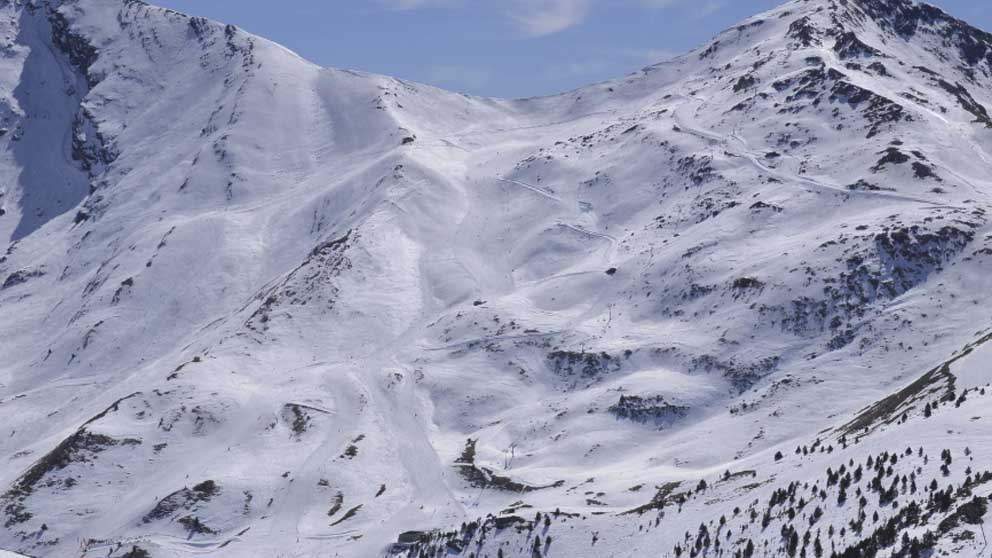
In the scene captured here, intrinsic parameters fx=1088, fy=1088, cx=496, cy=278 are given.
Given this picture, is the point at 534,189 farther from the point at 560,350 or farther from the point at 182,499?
the point at 182,499

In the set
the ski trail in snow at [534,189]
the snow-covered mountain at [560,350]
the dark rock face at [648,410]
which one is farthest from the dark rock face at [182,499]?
the ski trail in snow at [534,189]

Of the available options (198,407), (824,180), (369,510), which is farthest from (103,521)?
(824,180)

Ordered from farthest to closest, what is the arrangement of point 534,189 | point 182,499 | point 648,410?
1. point 534,189
2. point 648,410
3. point 182,499

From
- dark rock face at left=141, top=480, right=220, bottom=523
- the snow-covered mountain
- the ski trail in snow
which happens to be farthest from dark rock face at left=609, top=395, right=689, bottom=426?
the ski trail in snow

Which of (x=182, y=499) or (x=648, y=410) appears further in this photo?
(x=648, y=410)

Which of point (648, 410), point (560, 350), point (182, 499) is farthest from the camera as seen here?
point (560, 350)

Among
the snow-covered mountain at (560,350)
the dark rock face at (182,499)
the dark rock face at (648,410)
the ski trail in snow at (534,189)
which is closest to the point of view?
the snow-covered mountain at (560,350)

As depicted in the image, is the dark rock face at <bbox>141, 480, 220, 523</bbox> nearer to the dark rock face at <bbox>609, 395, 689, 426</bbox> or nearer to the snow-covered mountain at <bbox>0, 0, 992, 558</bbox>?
the snow-covered mountain at <bbox>0, 0, 992, 558</bbox>

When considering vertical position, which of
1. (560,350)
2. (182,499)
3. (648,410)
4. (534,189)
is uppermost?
(534,189)

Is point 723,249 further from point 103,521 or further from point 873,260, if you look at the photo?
point 103,521

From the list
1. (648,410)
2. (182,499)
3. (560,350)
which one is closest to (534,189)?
(560,350)

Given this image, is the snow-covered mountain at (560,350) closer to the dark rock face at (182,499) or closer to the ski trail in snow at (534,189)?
the dark rock face at (182,499)
